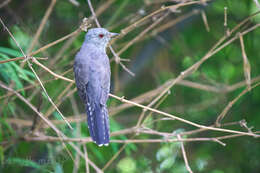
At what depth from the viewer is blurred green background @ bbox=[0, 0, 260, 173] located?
4066mm

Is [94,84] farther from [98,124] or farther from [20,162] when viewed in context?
[20,162]

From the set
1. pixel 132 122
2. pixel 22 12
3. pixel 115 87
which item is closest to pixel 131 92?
pixel 132 122

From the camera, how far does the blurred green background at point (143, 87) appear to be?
4.07 metres

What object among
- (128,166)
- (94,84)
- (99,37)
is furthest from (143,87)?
(94,84)

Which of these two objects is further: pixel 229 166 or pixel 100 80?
pixel 229 166

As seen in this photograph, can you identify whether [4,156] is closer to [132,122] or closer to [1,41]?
[1,41]

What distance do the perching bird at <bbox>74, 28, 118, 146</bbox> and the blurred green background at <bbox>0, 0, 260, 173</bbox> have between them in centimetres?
26

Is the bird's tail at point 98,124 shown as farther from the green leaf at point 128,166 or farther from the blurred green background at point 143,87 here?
the green leaf at point 128,166

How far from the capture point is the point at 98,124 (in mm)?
3486

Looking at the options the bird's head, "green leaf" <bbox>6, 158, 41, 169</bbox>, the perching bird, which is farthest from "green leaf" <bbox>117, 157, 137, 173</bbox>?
the bird's head

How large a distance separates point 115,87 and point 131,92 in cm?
107

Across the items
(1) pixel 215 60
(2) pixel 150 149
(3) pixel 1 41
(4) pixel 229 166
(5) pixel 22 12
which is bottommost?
(4) pixel 229 166

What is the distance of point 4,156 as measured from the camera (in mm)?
3967

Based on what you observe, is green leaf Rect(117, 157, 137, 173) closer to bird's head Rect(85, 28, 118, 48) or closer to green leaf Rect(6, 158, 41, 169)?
green leaf Rect(6, 158, 41, 169)
